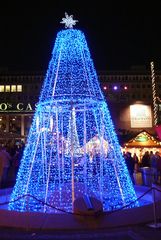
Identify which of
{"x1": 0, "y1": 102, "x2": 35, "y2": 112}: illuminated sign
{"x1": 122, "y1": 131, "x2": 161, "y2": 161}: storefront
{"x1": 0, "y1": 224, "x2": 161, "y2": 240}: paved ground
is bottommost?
{"x1": 0, "y1": 224, "x2": 161, "y2": 240}: paved ground

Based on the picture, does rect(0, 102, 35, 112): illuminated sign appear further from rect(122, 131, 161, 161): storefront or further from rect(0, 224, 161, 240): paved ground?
rect(0, 224, 161, 240): paved ground

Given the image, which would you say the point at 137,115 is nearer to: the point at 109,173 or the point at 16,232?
the point at 109,173

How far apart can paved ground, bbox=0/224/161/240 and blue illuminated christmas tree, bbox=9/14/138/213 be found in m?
2.70

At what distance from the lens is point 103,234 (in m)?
8.10

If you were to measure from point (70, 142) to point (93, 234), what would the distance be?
4177 millimetres

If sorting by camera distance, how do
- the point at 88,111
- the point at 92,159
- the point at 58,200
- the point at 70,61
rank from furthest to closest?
the point at 92,159, the point at 88,111, the point at 70,61, the point at 58,200

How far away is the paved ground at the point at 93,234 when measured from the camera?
7.80 meters

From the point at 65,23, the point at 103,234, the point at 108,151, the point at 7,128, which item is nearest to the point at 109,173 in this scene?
the point at 108,151

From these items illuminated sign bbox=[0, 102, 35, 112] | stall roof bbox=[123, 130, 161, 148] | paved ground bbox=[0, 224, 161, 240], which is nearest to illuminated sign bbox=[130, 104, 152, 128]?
illuminated sign bbox=[0, 102, 35, 112]

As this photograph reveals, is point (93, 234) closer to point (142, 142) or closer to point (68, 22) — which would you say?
point (68, 22)

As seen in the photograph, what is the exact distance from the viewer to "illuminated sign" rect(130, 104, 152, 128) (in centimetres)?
6344

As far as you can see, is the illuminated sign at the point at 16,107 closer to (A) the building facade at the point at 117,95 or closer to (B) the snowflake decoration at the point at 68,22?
(A) the building facade at the point at 117,95

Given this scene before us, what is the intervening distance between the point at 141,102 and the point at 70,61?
5469 cm

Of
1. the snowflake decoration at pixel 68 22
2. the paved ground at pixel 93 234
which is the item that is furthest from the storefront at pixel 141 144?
the paved ground at pixel 93 234
